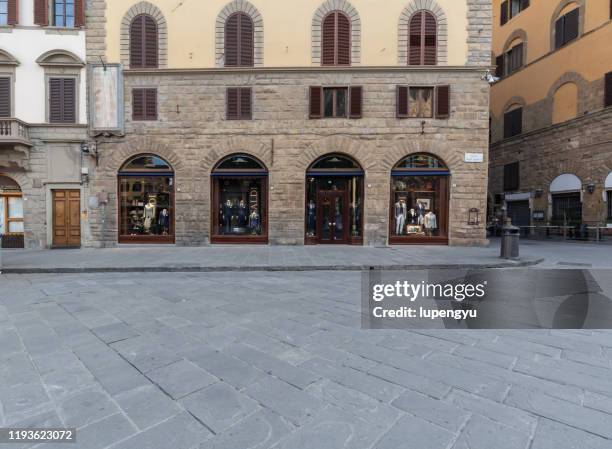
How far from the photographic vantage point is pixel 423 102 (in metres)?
13.7

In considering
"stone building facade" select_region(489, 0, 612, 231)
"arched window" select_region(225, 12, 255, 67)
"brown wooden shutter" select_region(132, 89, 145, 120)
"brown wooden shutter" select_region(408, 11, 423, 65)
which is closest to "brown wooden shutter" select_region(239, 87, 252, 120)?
"arched window" select_region(225, 12, 255, 67)

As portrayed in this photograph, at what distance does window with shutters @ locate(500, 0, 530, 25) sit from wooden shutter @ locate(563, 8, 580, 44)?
357 cm

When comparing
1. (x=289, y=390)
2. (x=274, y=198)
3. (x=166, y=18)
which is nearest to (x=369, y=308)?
(x=289, y=390)

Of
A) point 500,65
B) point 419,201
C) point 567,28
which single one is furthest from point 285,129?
point 500,65

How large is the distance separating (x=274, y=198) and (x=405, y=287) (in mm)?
9227

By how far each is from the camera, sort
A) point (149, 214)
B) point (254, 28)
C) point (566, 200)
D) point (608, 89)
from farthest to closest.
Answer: point (566, 200) → point (608, 89) → point (149, 214) → point (254, 28)

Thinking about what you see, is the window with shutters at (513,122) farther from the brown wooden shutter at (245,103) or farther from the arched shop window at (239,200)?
the brown wooden shutter at (245,103)

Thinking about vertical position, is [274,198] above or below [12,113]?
below

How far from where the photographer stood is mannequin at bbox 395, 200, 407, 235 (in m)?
14.0

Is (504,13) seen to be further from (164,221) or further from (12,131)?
(12,131)

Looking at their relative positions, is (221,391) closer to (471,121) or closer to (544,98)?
(471,121)

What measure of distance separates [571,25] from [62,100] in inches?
1031

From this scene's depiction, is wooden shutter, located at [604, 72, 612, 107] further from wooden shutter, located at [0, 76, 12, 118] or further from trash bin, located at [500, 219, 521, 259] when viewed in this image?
wooden shutter, located at [0, 76, 12, 118]

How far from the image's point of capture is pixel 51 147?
45.3ft
